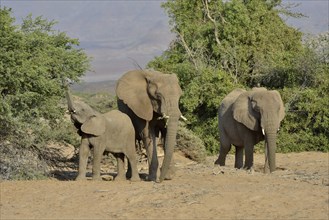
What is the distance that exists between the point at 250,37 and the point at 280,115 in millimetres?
9449

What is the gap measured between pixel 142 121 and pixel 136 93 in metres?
0.54

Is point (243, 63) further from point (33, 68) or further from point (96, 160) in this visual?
point (96, 160)

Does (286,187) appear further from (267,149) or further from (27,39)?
(27,39)

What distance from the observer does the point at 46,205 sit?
40.5 ft

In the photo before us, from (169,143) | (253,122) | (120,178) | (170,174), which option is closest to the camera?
(169,143)

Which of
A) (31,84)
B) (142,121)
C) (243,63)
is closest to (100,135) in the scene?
(142,121)

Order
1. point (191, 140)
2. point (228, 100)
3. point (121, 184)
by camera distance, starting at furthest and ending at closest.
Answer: point (191, 140)
point (228, 100)
point (121, 184)

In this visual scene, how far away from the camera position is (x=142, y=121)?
15195mm

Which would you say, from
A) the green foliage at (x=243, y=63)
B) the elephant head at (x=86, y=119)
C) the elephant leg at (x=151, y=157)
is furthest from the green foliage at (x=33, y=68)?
the green foliage at (x=243, y=63)

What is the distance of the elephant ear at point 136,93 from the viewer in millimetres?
14875

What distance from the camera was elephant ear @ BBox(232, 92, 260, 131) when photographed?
55.8 feet

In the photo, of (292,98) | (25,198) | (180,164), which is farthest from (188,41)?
(25,198)

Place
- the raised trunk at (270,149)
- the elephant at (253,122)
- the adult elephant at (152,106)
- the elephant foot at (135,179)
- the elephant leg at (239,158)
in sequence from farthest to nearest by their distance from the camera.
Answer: the elephant leg at (239,158)
the elephant at (253,122)
the raised trunk at (270,149)
the elephant foot at (135,179)
the adult elephant at (152,106)

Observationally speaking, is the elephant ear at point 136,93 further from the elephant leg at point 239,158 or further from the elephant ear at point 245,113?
the elephant leg at point 239,158
